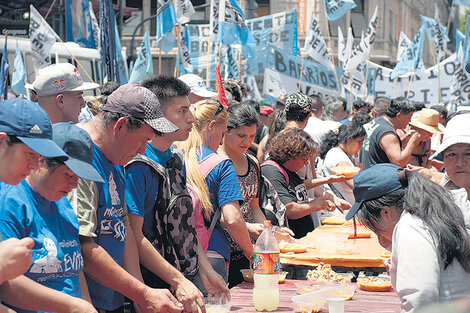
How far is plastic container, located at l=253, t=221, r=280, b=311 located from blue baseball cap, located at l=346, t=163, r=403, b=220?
932mm

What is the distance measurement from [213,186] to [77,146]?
162 cm

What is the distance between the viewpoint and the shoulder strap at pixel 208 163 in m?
4.27

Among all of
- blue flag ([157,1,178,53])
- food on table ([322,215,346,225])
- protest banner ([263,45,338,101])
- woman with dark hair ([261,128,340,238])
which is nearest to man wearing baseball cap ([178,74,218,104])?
woman with dark hair ([261,128,340,238])

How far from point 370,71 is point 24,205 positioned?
17.2 meters

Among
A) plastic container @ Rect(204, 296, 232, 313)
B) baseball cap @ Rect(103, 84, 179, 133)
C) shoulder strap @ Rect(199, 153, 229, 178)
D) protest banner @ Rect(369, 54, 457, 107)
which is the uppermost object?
baseball cap @ Rect(103, 84, 179, 133)

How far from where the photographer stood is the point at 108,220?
3.18 meters

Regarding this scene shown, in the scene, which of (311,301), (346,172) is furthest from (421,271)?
(346,172)

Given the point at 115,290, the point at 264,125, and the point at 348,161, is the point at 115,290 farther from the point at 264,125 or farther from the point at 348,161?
the point at 264,125

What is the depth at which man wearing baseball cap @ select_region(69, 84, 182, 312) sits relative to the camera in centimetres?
314

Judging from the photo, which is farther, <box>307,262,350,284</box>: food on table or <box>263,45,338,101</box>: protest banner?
<box>263,45,338,101</box>: protest banner

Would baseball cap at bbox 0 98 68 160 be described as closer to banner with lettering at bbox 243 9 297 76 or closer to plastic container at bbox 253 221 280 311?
plastic container at bbox 253 221 280 311

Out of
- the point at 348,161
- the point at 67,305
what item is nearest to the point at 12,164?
the point at 67,305

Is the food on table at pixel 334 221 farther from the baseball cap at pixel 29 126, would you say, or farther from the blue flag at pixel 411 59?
the blue flag at pixel 411 59

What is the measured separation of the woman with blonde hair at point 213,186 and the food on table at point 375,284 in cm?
77
